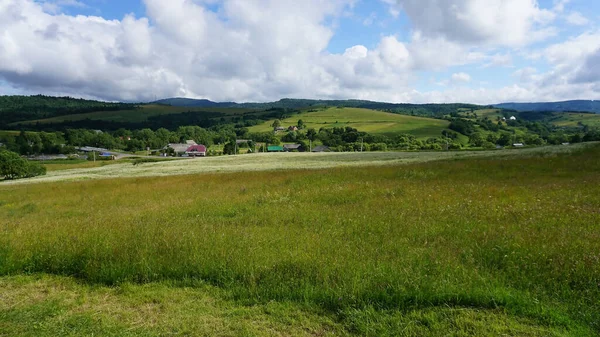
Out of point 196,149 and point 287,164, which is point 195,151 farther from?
point 287,164

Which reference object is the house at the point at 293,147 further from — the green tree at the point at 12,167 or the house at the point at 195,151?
the green tree at the point at 12,167

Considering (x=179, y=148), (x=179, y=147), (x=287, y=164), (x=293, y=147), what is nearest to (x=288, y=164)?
(x=287, y=164)

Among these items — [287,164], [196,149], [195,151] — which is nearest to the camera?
[287,164]

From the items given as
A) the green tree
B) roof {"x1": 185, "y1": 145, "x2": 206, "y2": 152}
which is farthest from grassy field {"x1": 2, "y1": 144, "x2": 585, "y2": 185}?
roof {"x1": 185, "y1": 145, "x2": 206, "y2": 152}

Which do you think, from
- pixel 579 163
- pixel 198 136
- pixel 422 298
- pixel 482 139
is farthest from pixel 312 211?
pixel 198 136

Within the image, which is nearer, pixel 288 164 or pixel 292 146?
pixel 288 164

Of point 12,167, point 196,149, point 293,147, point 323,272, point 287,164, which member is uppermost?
point 323,272

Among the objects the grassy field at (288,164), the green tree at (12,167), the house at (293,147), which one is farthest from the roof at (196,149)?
the grassy field at (288,164)

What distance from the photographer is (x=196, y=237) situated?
8.67 m

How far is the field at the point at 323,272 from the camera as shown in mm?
5180

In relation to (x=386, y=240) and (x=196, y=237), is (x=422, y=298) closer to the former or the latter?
(x=386, y=240)

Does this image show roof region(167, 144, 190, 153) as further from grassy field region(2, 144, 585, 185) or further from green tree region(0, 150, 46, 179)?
grassy field region(2, 144, 585, 185)

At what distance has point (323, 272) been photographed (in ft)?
21.4

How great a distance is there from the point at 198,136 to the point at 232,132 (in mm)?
19214
